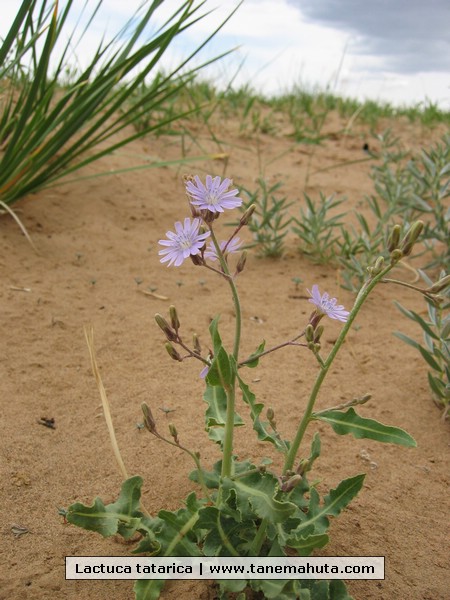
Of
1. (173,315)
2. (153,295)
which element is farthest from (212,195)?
(153,295)

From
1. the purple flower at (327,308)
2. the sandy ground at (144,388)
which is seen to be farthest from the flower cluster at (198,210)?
the sandy ground at (144,388)

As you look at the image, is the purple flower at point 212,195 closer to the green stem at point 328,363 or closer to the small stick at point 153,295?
the green stem at point 328,363

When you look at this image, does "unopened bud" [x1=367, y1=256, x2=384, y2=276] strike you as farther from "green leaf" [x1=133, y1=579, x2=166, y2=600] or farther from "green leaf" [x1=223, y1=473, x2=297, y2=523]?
"green leaf" [x1=133, y1=579, x2=166, y2=600]

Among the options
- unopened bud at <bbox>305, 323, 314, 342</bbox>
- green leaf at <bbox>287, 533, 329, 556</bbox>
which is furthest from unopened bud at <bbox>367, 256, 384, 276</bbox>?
green leaf at <bbox>287, 533, 329, 556</bbox>

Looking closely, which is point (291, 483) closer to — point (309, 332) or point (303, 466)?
point (303, 466)

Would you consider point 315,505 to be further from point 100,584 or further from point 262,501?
point 100,584

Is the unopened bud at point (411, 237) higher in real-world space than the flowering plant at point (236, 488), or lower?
higher

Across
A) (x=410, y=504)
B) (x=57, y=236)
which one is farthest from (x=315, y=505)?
(x=57, y=236)
